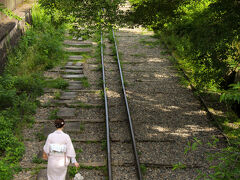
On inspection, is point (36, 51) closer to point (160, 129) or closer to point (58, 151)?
point (160, 129)

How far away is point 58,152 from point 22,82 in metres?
6.76

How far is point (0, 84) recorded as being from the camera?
37.6 feet

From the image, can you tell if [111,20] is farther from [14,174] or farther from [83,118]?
[14,174]

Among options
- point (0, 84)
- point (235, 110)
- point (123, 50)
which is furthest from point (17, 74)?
point (235, 110)

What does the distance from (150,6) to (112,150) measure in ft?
13.0

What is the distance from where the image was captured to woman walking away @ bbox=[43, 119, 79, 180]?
574cm

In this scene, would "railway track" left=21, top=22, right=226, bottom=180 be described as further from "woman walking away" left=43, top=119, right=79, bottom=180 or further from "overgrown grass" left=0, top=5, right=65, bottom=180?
"woman walking away" left=43, top=119, right=79, bottom=180

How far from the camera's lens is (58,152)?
19.1 ft

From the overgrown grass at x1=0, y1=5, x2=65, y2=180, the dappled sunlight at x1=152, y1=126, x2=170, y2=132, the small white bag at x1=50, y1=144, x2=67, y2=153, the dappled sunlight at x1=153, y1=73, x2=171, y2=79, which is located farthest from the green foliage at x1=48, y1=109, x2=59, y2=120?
the dappled sunlight at x1=153, y1=73, x2=171, y2=79

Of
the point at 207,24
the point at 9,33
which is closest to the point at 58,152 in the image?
the point at 207,24

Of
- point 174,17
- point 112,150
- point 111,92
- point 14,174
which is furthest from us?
point 111,92

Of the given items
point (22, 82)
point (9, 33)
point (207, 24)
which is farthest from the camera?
point (9, 33)

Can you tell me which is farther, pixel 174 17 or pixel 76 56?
pixel 76 56

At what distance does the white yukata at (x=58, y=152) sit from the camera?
5.75m
